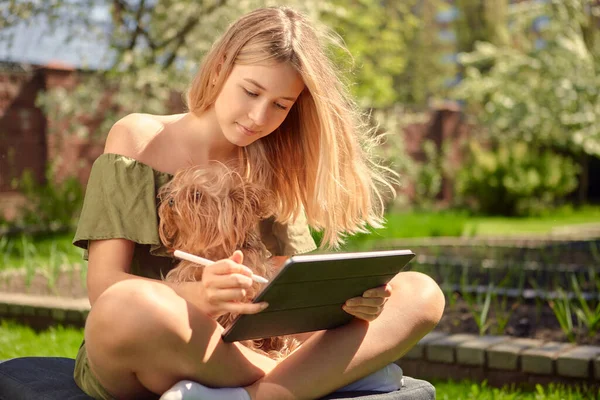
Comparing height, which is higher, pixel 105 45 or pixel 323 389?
pixel 105 45

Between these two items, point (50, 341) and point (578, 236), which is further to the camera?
point (578, 236)

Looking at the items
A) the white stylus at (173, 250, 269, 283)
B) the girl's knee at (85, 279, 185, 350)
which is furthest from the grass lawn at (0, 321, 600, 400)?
the girl's knee at (85, 279, 185, 350)

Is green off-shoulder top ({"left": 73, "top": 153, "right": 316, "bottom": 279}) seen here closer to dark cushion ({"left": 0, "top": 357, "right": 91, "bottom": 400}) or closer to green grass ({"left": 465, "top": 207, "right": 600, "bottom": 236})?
dark cushion ({"left": 0, "top": 357, "right": 91, "bottom": 400})

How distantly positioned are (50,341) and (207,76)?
94.3 inches

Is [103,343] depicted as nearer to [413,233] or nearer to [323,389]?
[323,389]

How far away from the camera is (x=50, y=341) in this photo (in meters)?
4.20

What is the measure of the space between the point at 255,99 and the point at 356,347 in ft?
2.45

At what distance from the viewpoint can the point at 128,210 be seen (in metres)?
2.15

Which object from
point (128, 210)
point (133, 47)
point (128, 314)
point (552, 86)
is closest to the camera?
point (128, 314)

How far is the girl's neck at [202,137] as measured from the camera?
2373 mm

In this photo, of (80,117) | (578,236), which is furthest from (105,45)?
(578,236)

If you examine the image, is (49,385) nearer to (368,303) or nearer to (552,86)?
(368,303)

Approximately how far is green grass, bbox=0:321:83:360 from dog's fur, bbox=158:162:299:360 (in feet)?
6.28

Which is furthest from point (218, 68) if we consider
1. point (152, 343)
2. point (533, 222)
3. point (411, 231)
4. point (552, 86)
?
point (552, 86)
